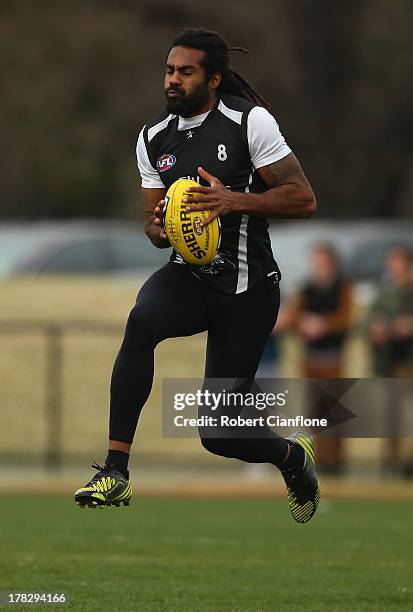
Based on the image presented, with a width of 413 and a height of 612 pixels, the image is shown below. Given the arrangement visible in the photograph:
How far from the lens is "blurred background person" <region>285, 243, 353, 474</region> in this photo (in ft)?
53.6

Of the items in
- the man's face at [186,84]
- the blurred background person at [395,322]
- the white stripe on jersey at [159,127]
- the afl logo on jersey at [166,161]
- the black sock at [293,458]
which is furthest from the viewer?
the blurred background person at [395,322]

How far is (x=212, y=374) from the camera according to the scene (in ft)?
28.7

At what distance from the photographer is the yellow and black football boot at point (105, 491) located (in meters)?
8.22

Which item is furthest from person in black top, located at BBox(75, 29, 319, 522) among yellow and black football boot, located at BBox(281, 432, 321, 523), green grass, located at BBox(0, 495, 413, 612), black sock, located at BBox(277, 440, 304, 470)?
green grass, located at BBox(0, 495, 413, 612)

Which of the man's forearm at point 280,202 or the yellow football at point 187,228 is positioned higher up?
the man's forearm at point 280,202

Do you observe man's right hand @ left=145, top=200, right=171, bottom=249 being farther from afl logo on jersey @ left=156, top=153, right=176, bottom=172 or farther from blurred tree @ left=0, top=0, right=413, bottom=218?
blurred tree @ left=0, top=0, right=413, bottom=218

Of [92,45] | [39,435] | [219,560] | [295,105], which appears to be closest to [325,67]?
[295,105]

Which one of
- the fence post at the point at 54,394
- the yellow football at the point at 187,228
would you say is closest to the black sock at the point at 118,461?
the yellow football at the point at 187,228

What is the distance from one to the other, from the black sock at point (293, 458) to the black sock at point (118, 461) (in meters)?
0.95

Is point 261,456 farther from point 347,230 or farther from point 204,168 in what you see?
point 347,230

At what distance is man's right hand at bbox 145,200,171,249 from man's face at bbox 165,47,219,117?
478mm

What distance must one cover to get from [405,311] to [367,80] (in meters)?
22.0

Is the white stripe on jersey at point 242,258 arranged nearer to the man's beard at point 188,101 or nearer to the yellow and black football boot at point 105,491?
the man's beard at point 188,101

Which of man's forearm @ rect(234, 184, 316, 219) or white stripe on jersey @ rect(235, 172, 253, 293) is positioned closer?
man's forearm @ rect(234, 184, 316, 219)
